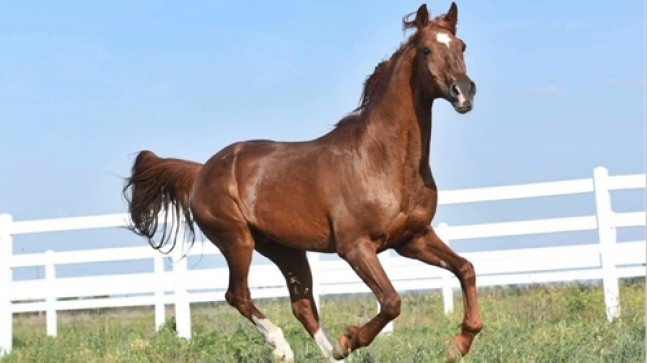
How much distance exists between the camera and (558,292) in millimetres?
13305

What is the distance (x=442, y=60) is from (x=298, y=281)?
8.04 ft

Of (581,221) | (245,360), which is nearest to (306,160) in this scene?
(245,360)

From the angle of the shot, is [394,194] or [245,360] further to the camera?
[245,360]

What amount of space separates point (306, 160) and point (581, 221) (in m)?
5.74

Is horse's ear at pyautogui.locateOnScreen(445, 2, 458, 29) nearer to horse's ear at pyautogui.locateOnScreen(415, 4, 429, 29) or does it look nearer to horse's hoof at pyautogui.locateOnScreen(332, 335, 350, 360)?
horse's ear at pyautogui.locateOnScreen(415, 4, 429, 29)

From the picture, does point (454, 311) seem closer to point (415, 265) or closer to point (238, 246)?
point (415, 265)

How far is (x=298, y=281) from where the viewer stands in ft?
29.1

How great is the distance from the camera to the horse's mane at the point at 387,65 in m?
7.71

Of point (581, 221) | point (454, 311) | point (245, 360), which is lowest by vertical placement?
point (245, 360)

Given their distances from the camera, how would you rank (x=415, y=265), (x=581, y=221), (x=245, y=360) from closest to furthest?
(x=245, y=360) < (x=581, y=221) < (x=415, y=265)

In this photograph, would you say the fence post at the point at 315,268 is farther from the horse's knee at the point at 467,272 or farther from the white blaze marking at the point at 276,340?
the horse's knee at the point at 467,272

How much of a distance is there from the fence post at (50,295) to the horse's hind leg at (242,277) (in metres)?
6.99

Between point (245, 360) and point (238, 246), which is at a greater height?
point (238, 246)

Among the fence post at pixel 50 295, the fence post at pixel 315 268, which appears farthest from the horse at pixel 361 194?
the fence post at pixel 50 295
